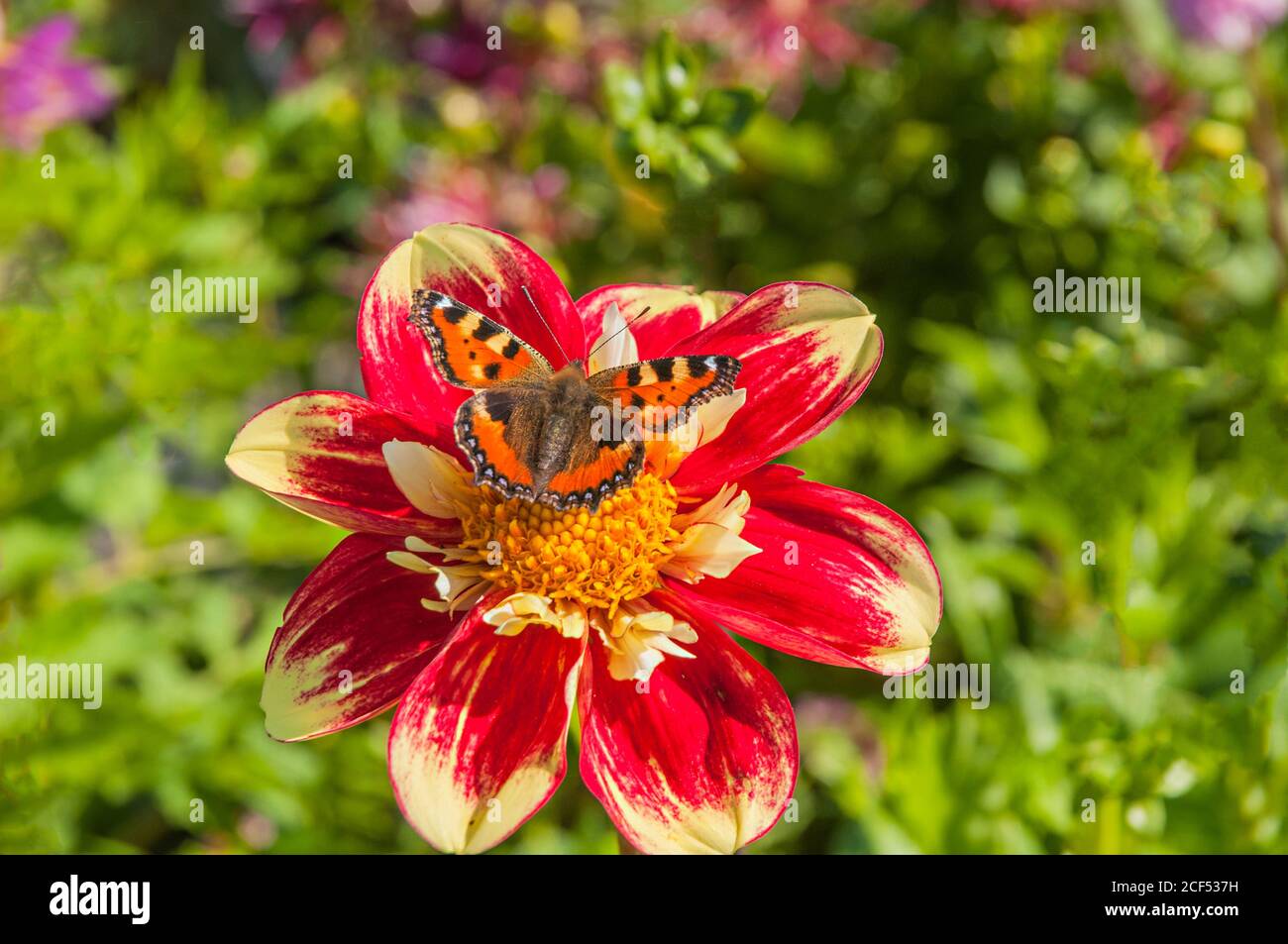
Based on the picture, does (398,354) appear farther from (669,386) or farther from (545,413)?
(669,386)

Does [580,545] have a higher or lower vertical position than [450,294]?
lower

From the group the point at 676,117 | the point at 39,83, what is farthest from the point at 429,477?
the point at 39,83

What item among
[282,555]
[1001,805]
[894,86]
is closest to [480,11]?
[894,86]

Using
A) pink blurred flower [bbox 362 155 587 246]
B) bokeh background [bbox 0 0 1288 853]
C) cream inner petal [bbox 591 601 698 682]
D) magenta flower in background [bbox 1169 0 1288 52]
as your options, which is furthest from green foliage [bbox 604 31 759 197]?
magenta flower in background [bbox 1169 0 1288 52]

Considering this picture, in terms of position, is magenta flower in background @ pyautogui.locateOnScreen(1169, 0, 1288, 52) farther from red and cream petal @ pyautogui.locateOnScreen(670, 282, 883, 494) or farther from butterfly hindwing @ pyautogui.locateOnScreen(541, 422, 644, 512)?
butterfly hindwing @ pyautogui.locateOnScreen(541, 422, 644, 512)

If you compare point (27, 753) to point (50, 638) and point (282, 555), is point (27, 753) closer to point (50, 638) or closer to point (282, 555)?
point (50, 638)

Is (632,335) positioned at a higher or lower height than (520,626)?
higher

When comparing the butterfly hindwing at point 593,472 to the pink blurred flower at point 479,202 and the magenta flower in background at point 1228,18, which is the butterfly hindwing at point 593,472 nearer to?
the pink blurred flower at point 479,202
